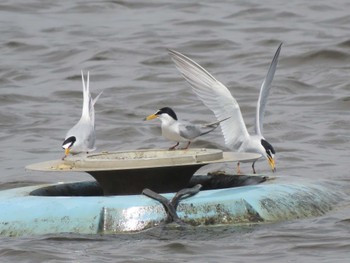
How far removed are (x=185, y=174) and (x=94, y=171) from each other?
0.71 meters

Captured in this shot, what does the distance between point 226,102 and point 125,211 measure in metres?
2.87

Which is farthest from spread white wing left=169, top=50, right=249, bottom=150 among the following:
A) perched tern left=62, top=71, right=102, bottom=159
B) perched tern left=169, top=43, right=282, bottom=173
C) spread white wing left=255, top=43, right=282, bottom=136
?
perched tern left=62, top=71, right=102, bottom=159

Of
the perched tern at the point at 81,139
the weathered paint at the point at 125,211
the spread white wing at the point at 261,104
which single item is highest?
the spread white wing at the point at 261,104

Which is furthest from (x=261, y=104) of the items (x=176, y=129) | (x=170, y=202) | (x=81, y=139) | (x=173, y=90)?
(x=173, y=90)

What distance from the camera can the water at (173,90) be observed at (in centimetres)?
845

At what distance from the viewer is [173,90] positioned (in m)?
16.9

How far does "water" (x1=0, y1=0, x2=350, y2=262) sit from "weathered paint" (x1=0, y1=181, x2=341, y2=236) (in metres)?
0.09

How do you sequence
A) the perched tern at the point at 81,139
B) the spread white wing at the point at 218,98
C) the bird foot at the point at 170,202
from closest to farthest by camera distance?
the bird foot at the point at 170,202, the perched tern at the point at 81,139, the spread white wing at the point at 218,98

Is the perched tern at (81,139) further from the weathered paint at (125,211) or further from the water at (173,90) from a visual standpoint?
the weathered paint at (125,211)

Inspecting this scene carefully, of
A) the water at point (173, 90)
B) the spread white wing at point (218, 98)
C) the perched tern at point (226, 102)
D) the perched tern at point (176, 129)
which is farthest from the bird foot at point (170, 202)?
the spread white wing at point (218, 98)

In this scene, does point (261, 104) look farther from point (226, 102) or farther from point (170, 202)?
point (170, 202)

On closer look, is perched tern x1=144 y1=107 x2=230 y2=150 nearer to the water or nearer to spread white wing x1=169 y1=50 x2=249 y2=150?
spread white wing x1=169 y1=50 x2=249 y2=150

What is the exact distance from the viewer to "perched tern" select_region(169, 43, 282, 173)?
10.8 meters

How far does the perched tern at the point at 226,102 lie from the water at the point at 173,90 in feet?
2.87
